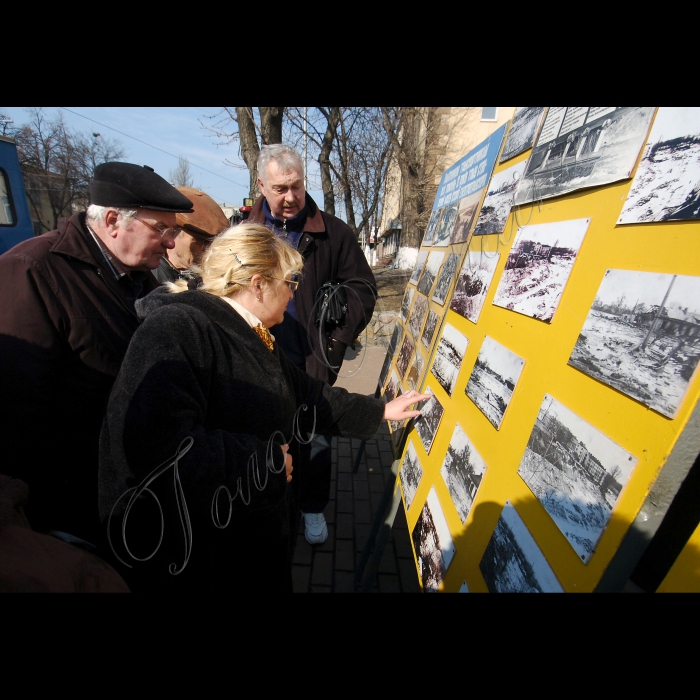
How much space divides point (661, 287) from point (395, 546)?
2480 millimetres

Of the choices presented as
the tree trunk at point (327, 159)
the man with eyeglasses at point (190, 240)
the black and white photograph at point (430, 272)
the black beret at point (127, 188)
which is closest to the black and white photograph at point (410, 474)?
the black and white photograph at point (430, 272)

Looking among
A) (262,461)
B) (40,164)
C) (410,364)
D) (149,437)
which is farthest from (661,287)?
(40,164)

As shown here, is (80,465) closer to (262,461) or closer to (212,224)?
(262,461)

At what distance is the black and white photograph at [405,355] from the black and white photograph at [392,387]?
0.06 metres

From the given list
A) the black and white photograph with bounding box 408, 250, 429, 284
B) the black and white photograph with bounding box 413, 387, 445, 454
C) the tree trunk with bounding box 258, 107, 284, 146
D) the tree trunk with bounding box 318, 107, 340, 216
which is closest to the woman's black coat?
the black and white photograph with bounding box 413, 387, 445, 454

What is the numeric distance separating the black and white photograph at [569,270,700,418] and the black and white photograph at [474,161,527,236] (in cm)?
67

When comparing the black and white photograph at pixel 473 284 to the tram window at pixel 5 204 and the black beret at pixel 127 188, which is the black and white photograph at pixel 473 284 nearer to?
the black beret at pixel 127 188

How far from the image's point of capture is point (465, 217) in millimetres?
1852

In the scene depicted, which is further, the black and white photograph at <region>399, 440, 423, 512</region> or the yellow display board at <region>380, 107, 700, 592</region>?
the black and white photograph at <region>399, 440, 423, 512</region>

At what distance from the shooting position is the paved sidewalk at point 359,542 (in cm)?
218

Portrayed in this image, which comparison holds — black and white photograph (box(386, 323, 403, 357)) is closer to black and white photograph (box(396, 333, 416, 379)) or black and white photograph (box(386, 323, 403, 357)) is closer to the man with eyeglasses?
black and white photograph (box(396, 333, 416, 379))

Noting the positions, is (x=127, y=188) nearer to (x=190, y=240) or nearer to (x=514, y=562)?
(x=190, y=240)

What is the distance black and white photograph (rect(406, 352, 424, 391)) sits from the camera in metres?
1.86

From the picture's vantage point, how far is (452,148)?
15656 millimetres
